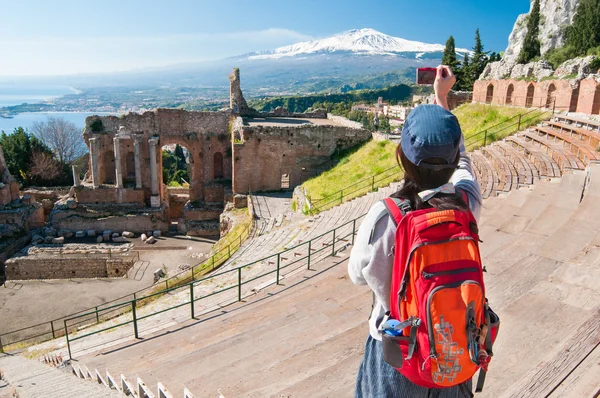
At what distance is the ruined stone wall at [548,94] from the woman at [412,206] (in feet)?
54.1

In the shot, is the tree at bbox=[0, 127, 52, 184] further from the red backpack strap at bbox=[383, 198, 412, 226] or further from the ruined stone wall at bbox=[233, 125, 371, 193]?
the red backpack strap at bbox=[383, 198, 412, 226]

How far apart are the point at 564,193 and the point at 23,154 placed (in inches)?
Answer: 1584

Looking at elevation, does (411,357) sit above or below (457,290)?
below

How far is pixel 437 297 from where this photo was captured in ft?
6.18

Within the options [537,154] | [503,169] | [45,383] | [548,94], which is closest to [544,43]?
[548,94]

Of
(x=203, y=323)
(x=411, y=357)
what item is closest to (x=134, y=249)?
(x=203, y=323)

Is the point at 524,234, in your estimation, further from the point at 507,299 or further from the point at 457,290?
the point at 457,290

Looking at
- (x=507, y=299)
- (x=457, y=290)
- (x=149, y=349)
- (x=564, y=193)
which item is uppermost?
(x=457, y=290)

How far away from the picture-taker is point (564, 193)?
8.55 metres

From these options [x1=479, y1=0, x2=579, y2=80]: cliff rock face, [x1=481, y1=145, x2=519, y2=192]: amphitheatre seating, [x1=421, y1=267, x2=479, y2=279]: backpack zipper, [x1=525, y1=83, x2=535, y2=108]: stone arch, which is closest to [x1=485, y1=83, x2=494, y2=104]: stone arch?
[x1=525, y1=83, x2=535, y2=108]: stone arch

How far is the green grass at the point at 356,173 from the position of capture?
55.2 feet

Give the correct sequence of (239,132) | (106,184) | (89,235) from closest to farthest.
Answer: (239,132) < (89,235) < (106,184)

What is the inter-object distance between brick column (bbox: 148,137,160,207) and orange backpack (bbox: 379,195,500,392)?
87.5 feet

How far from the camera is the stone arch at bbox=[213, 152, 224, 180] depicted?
28727 mm
